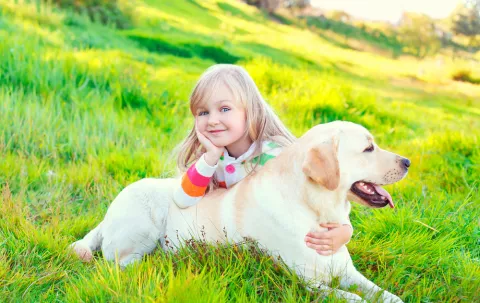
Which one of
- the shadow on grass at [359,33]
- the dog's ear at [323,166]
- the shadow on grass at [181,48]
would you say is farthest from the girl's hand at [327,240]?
the shadow on grass at [359,33]

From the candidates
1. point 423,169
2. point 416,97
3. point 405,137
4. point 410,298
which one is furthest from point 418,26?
point 410,298

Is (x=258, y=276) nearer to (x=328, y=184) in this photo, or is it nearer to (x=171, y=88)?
(x=328, y=184)

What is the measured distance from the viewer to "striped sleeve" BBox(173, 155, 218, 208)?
108 inches

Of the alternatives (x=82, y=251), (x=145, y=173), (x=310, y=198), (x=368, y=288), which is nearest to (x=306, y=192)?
(x=310, y=198)

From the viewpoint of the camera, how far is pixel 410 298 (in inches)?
95.6

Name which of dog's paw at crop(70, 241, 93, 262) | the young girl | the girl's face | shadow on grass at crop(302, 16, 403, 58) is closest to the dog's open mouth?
the young girl

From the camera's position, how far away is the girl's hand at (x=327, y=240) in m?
2.36

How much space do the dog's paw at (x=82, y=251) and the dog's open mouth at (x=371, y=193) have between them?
5.17 ft

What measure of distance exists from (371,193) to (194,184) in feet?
3.18

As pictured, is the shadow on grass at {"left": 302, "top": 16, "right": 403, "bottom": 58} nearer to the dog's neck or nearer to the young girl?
the young girl

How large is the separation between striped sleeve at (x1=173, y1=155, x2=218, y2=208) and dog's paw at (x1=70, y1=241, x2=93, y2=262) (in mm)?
629

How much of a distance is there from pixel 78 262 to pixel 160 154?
1708 millimetres

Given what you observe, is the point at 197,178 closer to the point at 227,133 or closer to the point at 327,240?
the point at 227,133

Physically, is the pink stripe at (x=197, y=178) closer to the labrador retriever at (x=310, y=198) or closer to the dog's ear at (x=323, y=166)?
the labrador retriever at (x=310, y=198)
